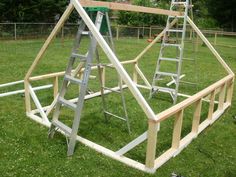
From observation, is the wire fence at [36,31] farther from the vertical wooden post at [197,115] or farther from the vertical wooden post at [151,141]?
the vertical wooden post at [151,141]

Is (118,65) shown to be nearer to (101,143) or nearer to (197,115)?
(101,143)

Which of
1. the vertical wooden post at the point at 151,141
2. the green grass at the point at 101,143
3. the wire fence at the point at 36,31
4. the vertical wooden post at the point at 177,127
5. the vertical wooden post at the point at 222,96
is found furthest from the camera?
the wire fence at the point at 36,31

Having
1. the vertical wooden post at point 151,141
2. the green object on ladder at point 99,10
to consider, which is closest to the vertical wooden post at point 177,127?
the vertical wooden post at point 151,141

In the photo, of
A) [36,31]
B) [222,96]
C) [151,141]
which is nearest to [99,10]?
[151,141]

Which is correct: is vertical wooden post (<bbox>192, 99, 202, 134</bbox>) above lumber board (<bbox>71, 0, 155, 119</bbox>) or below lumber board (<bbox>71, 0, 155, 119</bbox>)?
below

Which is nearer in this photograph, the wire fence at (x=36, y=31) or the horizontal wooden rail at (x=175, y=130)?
the horizontal wooden rail at (x=175, y=130)

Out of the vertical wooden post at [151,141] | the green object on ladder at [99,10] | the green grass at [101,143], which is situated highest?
the green object on ladder at [99,10]

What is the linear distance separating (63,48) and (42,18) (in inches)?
305

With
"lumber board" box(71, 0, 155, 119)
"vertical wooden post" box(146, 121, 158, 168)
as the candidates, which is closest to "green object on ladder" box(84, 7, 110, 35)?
"lumber board" box(71, 0, 155, 119)

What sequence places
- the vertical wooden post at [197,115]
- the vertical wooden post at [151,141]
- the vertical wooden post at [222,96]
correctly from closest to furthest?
1. the vertical wooden post at [151,141]
2. the vertical wooden post at [197,115]
3. the vertical wooden post at [222,96]

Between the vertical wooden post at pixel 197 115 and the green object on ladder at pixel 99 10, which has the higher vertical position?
the green object on ladder at pixel 99 10

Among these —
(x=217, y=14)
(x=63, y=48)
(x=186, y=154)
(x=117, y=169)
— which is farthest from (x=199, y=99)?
(x=217, y=14)

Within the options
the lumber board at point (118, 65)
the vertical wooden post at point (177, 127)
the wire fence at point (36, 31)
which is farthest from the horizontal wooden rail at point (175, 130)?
the wire fence at point (36, 31)

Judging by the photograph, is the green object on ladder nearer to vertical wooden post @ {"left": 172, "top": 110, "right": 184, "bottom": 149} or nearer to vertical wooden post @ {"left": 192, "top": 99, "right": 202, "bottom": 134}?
vertical wooden post @ {"left": 172, "top": 110, "right": 184, "bottom": 149}
